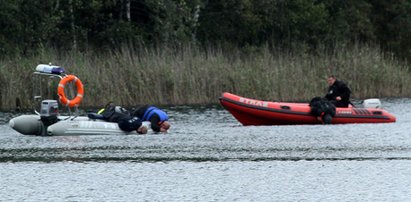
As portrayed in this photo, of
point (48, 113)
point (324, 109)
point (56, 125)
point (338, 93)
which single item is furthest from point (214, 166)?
point (338, 93)

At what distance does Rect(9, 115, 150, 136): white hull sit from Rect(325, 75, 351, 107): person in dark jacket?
6220mm

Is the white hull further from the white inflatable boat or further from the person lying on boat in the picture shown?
the person lying on boat

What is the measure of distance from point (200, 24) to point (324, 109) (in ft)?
68.9

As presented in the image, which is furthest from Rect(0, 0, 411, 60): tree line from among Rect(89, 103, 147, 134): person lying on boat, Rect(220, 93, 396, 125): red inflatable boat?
Rect(89, 103, 147, 134): person lying on boat

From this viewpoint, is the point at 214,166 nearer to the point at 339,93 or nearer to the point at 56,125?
the point at 56,125

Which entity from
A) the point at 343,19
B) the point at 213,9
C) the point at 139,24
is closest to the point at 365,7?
the point at 343,19

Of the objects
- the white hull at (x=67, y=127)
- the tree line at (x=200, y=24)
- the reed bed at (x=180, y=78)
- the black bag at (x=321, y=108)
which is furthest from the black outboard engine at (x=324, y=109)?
the tree line at (x=200, y=24)

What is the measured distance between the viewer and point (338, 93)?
30.9 m

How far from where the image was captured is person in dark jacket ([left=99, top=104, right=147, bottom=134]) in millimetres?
26656

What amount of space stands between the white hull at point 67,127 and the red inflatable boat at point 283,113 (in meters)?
4.42

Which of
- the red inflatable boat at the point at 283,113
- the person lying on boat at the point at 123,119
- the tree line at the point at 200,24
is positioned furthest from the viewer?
the tree line at the point at 200,24

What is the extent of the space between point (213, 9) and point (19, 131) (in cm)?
2530

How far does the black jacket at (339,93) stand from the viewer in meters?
30.7

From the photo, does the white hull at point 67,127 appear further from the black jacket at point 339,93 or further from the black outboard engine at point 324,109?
the black jacket at point 339,93
